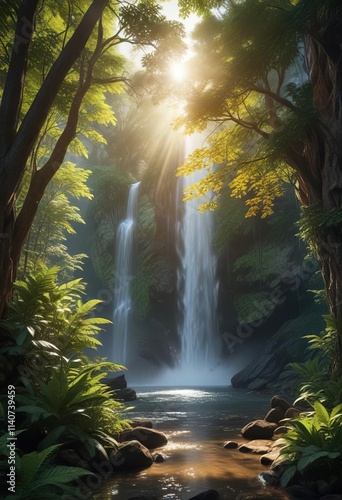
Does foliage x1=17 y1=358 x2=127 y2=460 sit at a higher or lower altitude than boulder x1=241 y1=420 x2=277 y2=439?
higher

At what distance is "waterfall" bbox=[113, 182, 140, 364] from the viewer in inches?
1304

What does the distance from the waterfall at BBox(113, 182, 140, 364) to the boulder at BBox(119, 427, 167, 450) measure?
993 inches

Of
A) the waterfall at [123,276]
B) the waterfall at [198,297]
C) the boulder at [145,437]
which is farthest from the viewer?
the waterfall at [123,276]

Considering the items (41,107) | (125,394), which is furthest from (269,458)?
(125,394)

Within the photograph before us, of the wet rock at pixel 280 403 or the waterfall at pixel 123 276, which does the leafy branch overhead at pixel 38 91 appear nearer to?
the wet rock at pixel 280 403

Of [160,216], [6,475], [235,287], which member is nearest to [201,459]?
[6,475]

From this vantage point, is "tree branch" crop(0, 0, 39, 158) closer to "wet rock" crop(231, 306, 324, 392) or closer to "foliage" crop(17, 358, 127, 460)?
"foliage" crop(17, 358, 127, 460)

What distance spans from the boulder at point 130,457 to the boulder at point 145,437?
1.16 metres

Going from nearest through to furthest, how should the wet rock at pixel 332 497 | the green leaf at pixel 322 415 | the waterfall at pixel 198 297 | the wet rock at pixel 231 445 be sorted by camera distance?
the wet rock at pixel 332 497, the green leaf at pixel 322 415, the wet rock at pixel 231 445, the waterfall at pixel 198 297

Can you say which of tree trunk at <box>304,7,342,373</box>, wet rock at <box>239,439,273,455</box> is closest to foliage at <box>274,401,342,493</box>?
wet rock at <box>239,439,273,455</box>

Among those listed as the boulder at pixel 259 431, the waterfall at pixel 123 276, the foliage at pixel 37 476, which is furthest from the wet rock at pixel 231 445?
the waterfall at pixel 123 276

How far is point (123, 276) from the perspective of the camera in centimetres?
3378

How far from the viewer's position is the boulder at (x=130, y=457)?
5.96 meters

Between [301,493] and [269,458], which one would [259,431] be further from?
[301,493]
